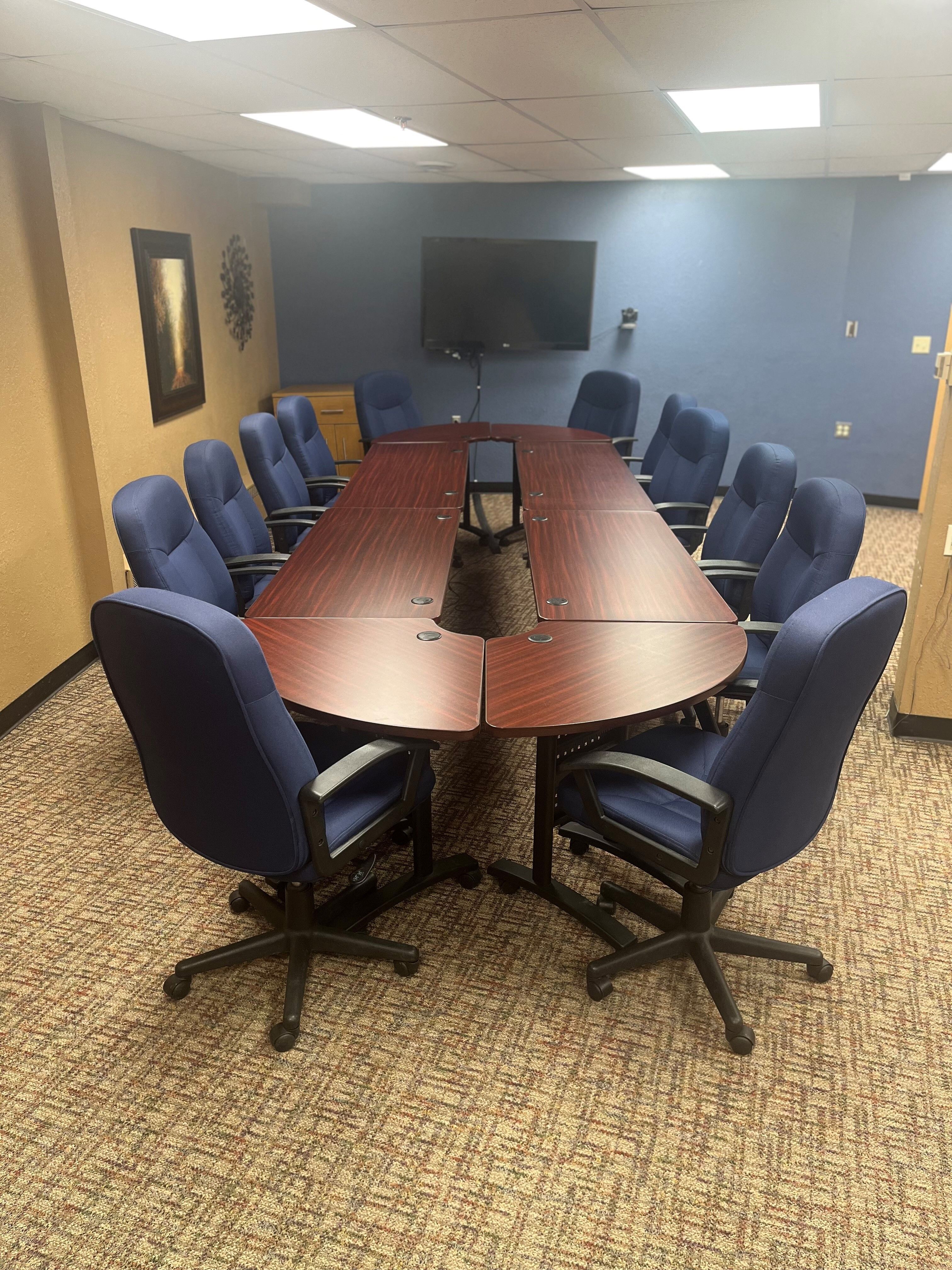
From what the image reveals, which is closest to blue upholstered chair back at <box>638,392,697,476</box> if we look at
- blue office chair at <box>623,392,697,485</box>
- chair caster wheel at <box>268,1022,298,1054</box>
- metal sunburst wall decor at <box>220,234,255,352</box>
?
blue office chair at <box>623,392,697,485</box>

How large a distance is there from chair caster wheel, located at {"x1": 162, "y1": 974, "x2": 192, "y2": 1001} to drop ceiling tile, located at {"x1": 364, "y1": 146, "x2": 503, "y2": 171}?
161 inches

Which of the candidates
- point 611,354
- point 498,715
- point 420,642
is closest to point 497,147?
point 611,354

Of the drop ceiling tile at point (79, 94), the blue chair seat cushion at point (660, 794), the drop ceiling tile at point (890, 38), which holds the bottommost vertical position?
the blue chair seat cushion at point (660, 794)

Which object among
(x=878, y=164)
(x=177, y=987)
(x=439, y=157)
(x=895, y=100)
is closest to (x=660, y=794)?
(x=177, y=987)

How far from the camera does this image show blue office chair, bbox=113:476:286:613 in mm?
2629

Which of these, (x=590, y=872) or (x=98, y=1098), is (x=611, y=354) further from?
(x=98, y=1098)

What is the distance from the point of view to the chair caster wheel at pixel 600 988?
7.49ft

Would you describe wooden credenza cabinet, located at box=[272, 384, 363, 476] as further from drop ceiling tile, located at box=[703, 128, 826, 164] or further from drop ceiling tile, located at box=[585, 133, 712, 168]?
drop ceiling tile, located at box=[703, 128, 826, 164]

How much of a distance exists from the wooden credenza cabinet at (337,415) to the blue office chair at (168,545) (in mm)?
3830

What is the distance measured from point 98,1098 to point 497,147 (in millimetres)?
4476

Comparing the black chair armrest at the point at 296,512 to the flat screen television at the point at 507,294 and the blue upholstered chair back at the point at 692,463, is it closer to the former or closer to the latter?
the blue upholstered chair back at the point at 692,463

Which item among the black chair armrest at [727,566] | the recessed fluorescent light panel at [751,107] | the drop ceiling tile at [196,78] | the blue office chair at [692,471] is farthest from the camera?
the blue office chair at [692,471]

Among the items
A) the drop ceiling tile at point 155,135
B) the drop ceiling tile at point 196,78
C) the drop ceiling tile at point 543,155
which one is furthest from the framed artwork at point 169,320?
the drop ceiling tile at point 543,155

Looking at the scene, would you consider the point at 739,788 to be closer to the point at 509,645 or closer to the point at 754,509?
the point at 509,645
